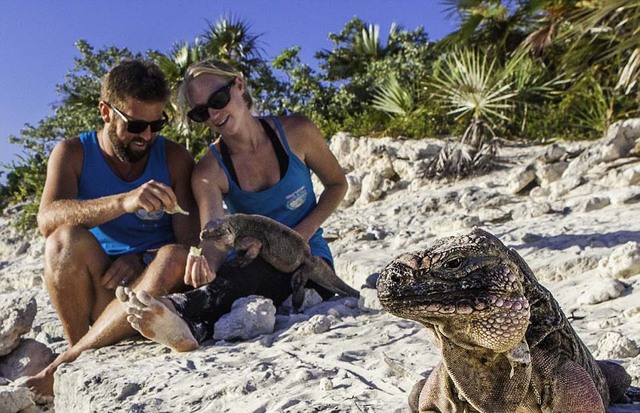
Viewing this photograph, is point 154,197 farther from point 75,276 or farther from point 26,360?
point 26,360

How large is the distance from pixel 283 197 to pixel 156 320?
1309 mm

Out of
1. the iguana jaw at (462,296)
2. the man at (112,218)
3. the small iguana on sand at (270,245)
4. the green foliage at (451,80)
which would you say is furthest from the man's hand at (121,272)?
the green foliage at (451,80)

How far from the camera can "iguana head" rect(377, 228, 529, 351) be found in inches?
64.4

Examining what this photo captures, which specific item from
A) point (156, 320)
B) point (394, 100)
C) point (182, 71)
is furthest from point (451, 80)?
point (156, 320)

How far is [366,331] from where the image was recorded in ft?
12.3

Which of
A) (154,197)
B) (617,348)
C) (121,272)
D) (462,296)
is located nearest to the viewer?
(462,296)

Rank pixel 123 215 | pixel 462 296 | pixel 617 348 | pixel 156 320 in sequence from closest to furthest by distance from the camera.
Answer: pixel 462 296 < pixel 617 348 < pixel 156 320 < pixel 123 215

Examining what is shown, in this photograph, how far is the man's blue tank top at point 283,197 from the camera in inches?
177

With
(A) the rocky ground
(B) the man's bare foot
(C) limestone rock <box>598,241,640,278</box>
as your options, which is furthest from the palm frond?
(B) the man's bare foot

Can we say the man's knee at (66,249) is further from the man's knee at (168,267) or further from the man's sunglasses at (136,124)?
the man's sunglasses at (136,124)

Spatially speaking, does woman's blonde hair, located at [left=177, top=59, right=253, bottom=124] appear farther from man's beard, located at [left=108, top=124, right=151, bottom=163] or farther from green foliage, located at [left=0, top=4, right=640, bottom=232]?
green foliage, located at [left=0, top=4, right=640, bottom=232]

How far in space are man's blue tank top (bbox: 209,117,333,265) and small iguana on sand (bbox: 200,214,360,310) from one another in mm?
206

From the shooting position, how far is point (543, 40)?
1319cm

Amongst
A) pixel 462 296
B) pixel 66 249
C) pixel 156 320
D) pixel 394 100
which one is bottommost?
pixel 156 320
